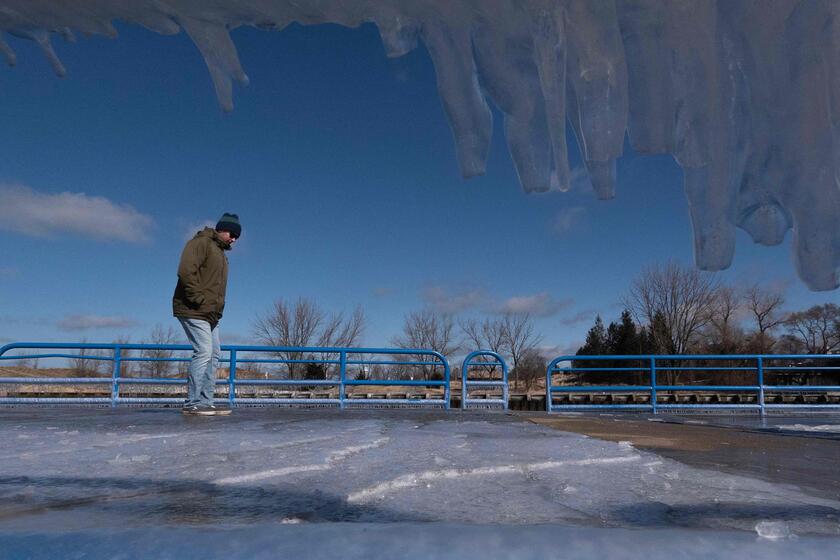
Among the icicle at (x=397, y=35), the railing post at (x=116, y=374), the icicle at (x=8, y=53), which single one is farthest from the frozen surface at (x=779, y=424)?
the railing post at (x=116, y=374)

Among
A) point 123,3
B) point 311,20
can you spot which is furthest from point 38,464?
point 311,20

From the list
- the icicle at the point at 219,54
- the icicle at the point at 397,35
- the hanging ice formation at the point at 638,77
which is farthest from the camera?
the icicle at the point at 219,54

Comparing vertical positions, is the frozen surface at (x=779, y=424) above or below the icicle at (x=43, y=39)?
below

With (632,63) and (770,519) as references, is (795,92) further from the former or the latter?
(770,519)

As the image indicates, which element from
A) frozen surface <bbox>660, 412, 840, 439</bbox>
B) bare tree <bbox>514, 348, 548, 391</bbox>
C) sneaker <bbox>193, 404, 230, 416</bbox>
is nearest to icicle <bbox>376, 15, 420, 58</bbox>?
sneaker <bbox>193, 404, 230, 416</bbox>

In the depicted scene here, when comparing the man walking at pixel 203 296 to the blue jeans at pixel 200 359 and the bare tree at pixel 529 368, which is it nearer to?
the blue jeans at pixel 200 359

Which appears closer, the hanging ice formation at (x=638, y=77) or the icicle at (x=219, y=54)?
the hanging ice formation at (x=638, y=77)

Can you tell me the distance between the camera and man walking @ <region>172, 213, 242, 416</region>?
423cm

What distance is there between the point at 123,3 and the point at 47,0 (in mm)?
316

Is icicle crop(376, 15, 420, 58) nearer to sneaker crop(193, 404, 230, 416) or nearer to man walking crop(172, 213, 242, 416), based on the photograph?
man walking crop(172, 213, 242, 416)

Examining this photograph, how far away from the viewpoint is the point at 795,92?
2086mm

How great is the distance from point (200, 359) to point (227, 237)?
941 mm

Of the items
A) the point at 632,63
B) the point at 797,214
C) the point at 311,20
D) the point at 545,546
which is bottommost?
the point at 545,546

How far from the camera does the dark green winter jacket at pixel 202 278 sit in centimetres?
421
